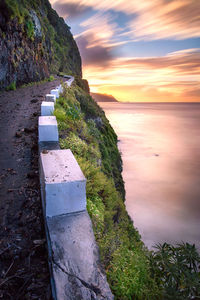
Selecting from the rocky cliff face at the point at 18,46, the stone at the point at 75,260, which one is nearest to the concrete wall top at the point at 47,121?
the stone at the point at 75,260

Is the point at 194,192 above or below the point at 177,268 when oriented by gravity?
below

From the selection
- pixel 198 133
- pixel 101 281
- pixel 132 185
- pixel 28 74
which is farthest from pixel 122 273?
pixel 198 133

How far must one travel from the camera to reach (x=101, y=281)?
2092 mm

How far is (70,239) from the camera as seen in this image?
2340 mm

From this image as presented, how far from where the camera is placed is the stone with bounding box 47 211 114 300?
6.39ft

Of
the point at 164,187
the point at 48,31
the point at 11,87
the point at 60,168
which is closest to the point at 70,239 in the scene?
the point at 60,168

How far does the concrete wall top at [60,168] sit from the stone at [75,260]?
52 centimetres

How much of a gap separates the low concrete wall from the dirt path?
0.66 feet

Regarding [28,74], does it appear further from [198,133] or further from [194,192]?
[198,133]

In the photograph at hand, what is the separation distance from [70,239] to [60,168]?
987 mm

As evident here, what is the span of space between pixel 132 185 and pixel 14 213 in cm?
3678

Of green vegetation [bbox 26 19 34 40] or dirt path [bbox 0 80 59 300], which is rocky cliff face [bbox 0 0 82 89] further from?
dirt path [bbox 0 80 59 300]

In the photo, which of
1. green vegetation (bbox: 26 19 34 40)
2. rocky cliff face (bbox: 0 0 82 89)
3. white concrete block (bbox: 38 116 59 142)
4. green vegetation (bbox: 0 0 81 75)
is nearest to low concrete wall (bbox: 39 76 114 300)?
white concrete block (bbox: 38 116 59 142)

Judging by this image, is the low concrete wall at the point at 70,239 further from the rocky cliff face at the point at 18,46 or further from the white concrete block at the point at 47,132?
the rocky cliff face at the point at 18,46
